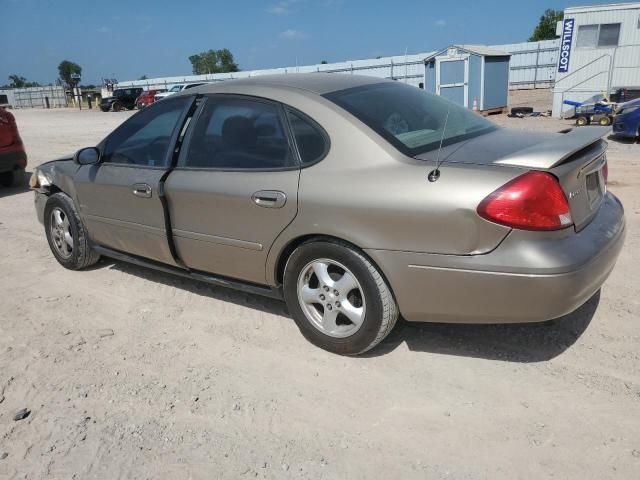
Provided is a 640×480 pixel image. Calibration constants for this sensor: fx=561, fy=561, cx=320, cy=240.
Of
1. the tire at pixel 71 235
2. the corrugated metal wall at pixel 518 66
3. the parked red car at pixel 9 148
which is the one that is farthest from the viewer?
the corrugated metal wall at pixel 518 66

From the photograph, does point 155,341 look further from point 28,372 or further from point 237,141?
point 237,141

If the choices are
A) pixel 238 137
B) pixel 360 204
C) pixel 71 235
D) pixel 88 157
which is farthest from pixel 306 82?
pixel 71 235

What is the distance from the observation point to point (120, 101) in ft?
129

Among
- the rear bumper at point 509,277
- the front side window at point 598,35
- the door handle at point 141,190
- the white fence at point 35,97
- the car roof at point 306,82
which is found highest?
the front side window at point 598,35

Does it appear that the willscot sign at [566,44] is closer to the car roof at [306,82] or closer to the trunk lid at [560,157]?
the car roof at [306,82]

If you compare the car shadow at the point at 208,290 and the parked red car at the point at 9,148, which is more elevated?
the parked red car at the point at 9,148

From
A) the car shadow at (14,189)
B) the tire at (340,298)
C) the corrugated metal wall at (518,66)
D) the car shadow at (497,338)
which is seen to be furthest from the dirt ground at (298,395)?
the corrugated metal wall at (518,66)

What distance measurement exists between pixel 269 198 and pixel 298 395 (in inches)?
44.7

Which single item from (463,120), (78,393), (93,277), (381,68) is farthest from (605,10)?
(381,68)

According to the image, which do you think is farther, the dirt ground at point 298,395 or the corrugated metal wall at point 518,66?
the corrugated metal wall at point 518,66

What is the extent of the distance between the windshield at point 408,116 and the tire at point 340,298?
673 mm

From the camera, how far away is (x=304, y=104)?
10.9 feet

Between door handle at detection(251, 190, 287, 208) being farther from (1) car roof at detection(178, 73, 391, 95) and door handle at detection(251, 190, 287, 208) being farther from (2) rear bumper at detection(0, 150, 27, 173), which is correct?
(2) rear bumper at detection(0, 150, 27, 173)

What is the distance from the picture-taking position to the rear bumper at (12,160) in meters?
8.77
